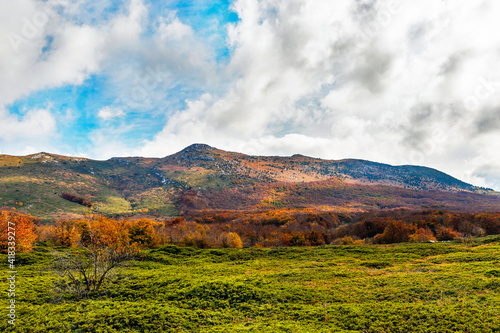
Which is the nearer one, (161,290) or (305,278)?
(161,290)

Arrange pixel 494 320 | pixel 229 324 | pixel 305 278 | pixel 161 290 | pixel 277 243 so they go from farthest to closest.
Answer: pixel 277 243
pixel 305 278
pixel 161 290
pixel 229 324
pixel 494 320

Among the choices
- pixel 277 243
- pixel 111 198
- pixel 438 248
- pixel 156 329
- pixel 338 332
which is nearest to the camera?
pixel 338 332

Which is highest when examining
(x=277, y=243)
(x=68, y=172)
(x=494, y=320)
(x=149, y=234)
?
(x=68, y=172)

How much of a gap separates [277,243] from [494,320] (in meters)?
60.1

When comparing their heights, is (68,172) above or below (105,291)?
above

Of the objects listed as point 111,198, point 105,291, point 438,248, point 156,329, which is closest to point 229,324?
point 156,329

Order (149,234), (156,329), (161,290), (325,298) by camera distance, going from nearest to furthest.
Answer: (156,329), (325,298), (161,290), (149,234)

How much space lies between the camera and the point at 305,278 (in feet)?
86.7

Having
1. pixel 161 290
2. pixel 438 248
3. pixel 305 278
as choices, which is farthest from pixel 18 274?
pixel 438 248

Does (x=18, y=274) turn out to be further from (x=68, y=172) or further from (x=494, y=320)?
(x=68, y=172)

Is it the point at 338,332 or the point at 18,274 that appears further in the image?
the point at 18,274

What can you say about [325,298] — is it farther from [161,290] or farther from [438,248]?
[438,248]

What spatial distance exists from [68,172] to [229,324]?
228m

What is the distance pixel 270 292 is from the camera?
808 inches
